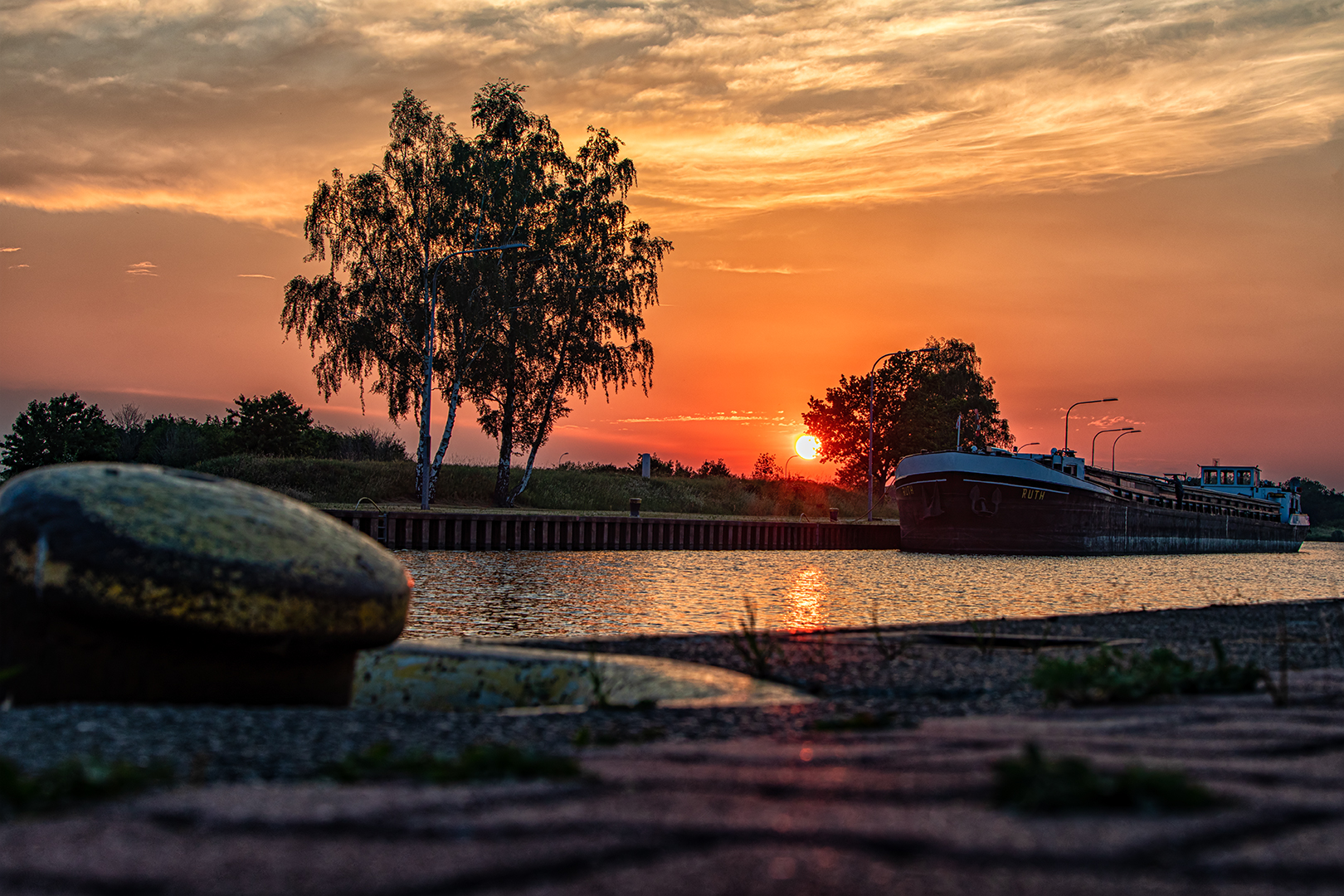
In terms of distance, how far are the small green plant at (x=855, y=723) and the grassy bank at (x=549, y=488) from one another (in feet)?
98.4

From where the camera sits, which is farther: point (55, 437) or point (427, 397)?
point (55, 437)

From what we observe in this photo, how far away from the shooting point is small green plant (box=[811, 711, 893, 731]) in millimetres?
3705

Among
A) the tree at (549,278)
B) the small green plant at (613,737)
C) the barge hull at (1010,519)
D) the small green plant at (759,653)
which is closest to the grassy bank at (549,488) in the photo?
the tree at (549,278)

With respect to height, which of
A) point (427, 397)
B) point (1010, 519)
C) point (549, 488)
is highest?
point (427, 397)

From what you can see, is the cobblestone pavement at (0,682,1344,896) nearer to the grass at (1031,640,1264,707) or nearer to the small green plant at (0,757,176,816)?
the small green plant at (0,757,176,816)

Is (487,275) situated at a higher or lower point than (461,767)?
higher

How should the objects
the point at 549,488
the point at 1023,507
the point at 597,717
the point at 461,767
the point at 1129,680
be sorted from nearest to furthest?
the point at 461,767 → the point at 597,717 → the point at 1129,680 → the point at 1023,507 → the point at 549,488

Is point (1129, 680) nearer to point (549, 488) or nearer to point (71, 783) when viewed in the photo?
point (71, 783)

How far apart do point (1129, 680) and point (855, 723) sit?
137cm

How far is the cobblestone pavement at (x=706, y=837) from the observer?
1.90 meters

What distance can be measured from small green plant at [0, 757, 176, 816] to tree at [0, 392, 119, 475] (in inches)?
1578

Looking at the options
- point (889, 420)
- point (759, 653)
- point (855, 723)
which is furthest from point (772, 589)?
point (889, 420)

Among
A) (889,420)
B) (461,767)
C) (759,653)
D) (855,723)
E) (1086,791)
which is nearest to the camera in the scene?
(1086,791)

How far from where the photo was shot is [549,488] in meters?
41.3
